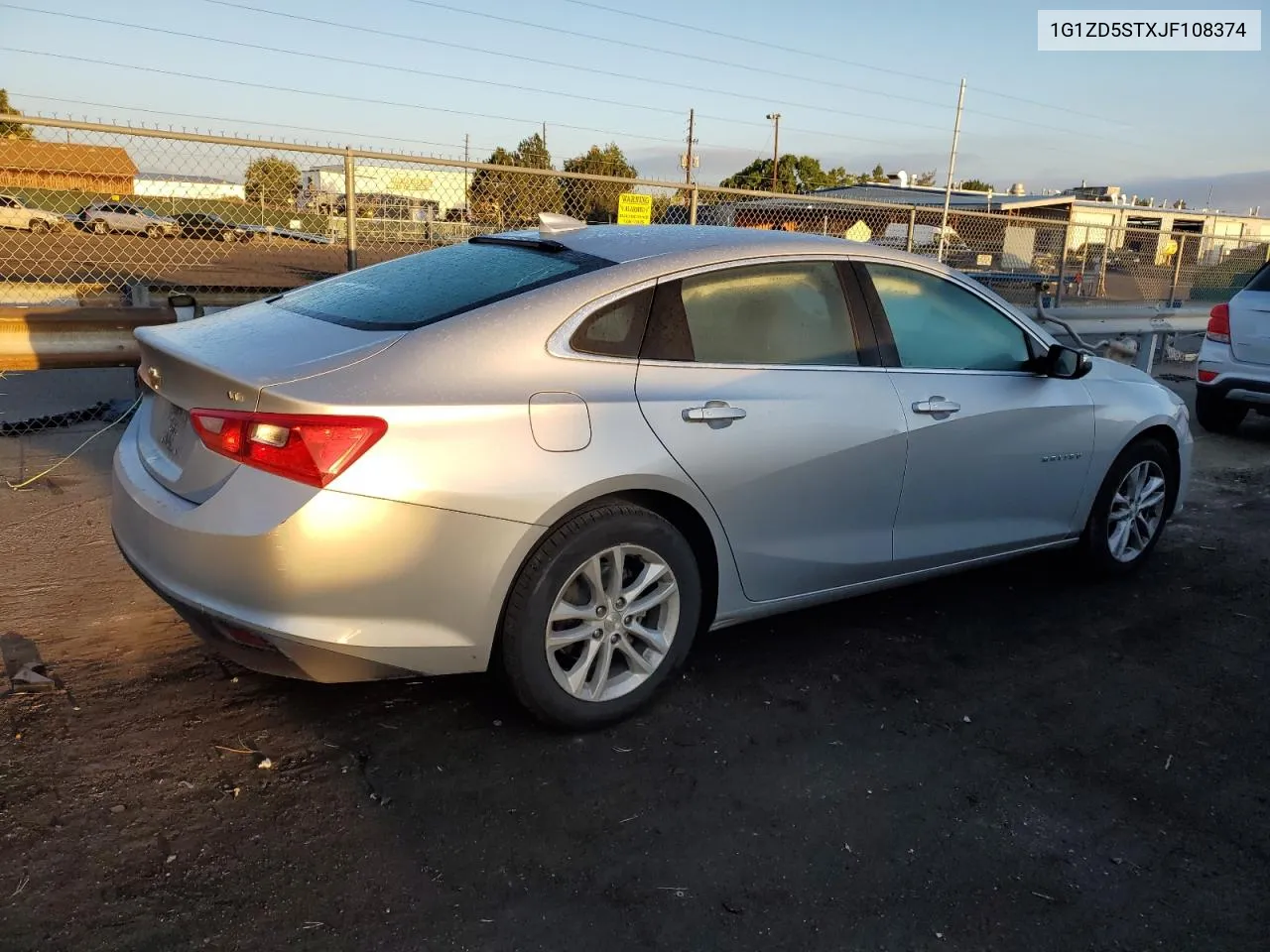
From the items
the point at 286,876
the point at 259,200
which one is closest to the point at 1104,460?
the point at 286,876

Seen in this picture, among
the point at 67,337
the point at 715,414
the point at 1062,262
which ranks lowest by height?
the point at 67,337

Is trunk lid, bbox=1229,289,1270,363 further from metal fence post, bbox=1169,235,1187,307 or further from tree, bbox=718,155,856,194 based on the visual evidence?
tree, bbox=718,155,856,194

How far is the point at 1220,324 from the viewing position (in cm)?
837

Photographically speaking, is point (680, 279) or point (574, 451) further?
point (680, 279)

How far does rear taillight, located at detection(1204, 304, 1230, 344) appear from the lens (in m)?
8.28

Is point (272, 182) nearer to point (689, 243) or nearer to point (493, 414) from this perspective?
point (689, 243)

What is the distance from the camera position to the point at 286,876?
2443 millimetres

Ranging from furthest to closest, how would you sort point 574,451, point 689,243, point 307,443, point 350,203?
point 350,203 → point 689,243 → point 574,451 → point 307,443

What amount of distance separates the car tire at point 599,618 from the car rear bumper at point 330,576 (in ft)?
0.32

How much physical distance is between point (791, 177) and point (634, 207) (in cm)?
5952

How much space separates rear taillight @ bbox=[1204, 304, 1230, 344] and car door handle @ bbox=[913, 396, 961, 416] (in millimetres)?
5827

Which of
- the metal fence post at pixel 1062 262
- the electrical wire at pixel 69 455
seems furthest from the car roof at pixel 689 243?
the metal fence post at pixel 1062 262

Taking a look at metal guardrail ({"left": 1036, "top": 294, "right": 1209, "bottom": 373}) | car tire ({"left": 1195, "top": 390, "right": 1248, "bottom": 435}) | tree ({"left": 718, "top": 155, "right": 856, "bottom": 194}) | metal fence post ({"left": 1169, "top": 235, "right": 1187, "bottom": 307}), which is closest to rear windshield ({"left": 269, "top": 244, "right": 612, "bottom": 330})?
metal guardrail ({"left": 1036, "top": 294, "right": 1209, "bottom": 373})

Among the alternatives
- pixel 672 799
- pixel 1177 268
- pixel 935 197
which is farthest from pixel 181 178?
pixel 935 197
